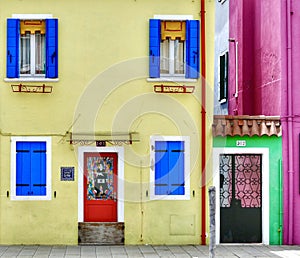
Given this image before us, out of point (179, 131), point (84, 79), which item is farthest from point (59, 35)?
point (179, 131)

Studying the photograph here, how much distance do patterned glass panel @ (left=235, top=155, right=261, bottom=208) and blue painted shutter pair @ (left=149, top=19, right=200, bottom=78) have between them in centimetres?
251

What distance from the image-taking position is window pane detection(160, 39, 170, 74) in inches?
714

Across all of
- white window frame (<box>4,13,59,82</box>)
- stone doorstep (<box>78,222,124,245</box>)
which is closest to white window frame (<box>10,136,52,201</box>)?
stone doorstep (<box>78,222,124,245</box>)

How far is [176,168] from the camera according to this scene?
1806cm

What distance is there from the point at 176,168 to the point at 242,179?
174 centimetres

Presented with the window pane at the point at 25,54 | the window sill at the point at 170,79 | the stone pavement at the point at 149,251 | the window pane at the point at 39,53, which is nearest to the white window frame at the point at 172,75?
the window sill at the point at 170,79

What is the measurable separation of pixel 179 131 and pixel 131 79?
1.76 meters

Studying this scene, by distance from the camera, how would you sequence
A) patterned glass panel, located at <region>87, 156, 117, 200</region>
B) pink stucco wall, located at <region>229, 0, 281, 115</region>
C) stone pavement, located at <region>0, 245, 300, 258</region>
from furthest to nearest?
pink stucco wall, located at <region>229, 0, 281, 115</region> < patterned glass panel, located at <region>87, 156, 117, 200</region> < stone pavement, located at <region>0, 245, 300, 258</region>

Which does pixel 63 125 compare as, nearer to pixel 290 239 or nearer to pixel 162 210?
pixel 162 210

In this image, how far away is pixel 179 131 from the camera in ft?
59.3

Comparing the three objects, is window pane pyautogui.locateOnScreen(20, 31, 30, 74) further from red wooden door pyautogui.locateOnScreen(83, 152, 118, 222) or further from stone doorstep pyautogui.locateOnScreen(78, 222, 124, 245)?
stone doorstep pyautogui.locateOnScreen(78, 222, 124, 245)

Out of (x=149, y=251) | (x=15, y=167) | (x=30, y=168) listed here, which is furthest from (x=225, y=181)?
(x=15, y=167)

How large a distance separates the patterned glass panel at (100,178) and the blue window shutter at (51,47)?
7.68 feet

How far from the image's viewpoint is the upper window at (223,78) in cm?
2325
